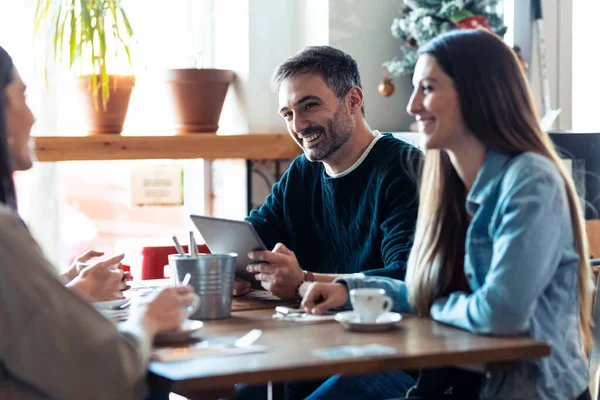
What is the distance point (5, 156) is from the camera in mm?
1433

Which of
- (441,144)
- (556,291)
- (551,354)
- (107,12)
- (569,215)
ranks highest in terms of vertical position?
(107,12)

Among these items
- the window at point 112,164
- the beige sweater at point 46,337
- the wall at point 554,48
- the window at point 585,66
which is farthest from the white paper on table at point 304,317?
the window at point 585,66

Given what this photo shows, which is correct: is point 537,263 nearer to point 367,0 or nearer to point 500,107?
point 500,107

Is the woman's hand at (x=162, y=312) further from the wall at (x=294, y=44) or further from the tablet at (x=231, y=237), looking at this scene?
the wall at (x=294, y=44)

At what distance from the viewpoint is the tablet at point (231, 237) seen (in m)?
1.99

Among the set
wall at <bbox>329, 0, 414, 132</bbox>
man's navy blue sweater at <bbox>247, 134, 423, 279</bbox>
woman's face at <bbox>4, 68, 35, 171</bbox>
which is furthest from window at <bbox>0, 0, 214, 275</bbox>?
woman's face at <bbox>4, 68, 35, 171</bbox>

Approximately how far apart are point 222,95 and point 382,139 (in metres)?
1.26

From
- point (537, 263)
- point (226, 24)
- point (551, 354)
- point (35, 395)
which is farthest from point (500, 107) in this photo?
point (226, 24)

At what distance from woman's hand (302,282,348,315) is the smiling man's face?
2.02 ft

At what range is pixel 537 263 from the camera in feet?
5.16

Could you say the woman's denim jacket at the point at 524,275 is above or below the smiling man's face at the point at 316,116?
below

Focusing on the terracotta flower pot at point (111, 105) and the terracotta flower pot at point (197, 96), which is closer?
the terracotta flower pot at point (111, 105)

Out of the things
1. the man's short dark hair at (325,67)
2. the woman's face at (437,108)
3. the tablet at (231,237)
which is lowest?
the tablet at (231,237)

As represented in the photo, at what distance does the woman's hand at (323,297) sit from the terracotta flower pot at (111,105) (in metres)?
1.70
